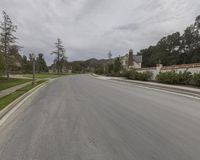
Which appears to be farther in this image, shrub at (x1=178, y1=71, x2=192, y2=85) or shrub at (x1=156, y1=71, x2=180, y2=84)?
shrub at (x1=156, y1=71, x2=180, y2=84)

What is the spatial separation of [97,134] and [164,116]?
357 centimetres

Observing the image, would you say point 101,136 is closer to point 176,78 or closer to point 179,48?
point 176,78

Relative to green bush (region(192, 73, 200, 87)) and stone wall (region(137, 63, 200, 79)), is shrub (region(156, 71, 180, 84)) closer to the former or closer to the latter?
stone wall (region(137, 63, 200, 79))

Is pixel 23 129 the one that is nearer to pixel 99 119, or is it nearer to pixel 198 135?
pixel 99 119

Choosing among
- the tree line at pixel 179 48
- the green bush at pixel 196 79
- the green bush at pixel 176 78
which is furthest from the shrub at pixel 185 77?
the tree line at pixel 179 48

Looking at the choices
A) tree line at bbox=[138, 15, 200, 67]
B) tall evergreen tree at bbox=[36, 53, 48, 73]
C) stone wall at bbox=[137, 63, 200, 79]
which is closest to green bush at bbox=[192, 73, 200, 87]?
stone wall at bbox=[137, 63, 200, 79]

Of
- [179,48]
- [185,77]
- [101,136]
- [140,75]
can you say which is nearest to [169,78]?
[185,77]

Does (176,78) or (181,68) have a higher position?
(181,68)

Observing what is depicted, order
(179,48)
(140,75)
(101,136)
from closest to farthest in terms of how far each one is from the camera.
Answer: (101,136), (140,75), (179,48)

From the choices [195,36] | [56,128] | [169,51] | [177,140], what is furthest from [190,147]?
[169,51]

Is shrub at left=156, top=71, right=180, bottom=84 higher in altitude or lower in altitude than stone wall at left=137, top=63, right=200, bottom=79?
lower

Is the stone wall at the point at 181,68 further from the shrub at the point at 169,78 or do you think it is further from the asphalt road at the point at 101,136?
the asphalt road at the point at 101,136

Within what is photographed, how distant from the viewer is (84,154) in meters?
5.49

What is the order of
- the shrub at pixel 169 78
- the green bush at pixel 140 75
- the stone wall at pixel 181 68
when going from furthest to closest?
1. the green bush at pixel 140 75
2. the shrub at pixel 169 78
3. the stone wall at pixel 181 68
